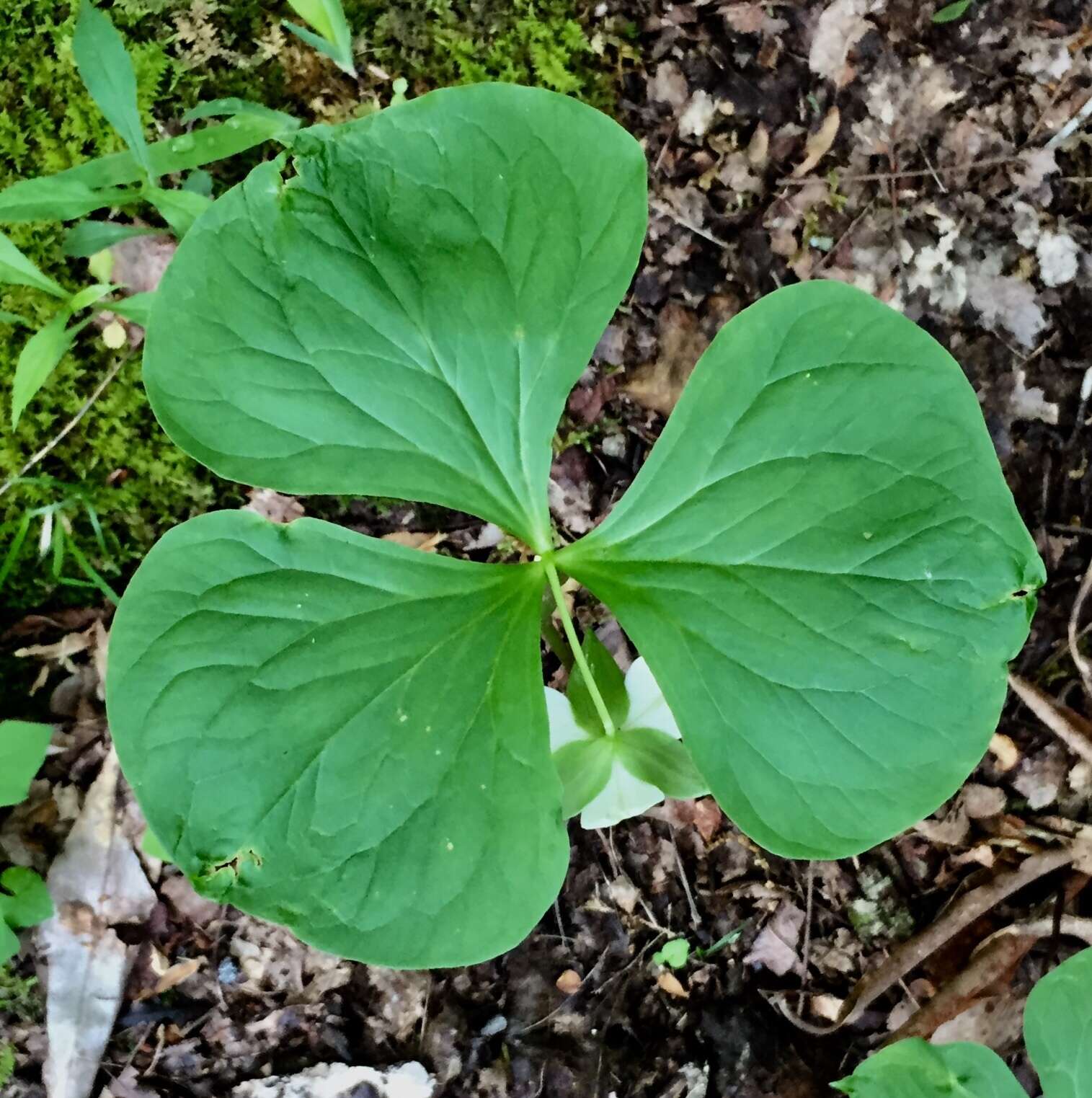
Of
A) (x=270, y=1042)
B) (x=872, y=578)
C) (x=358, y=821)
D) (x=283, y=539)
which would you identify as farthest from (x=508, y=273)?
(x=270, y=1042)

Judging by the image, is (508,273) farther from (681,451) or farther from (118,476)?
(118,476)

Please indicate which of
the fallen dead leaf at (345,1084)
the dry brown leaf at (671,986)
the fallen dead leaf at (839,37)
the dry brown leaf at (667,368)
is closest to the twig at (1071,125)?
the fallen dead leaf at (839,37)

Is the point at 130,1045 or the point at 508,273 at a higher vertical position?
the point at 508,273

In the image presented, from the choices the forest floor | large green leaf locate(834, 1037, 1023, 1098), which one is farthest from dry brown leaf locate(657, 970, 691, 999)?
large green leaf locate(834, 1037, 1023, 1098)

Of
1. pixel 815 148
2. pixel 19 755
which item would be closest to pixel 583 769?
pixel 19 755

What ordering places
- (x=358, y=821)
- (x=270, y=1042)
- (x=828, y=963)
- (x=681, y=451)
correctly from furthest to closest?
1. (x=828, y=963)
2. (x=270, y=1042)
3. (x=681, y=451)
4. (x=358, y=821)

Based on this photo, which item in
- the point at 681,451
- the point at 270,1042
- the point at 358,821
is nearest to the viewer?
the point at 358,821

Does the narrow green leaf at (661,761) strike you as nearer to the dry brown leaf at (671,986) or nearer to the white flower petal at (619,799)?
the white flower petal at (619,799)

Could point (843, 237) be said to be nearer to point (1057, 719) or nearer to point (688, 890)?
point (1057, 719)
